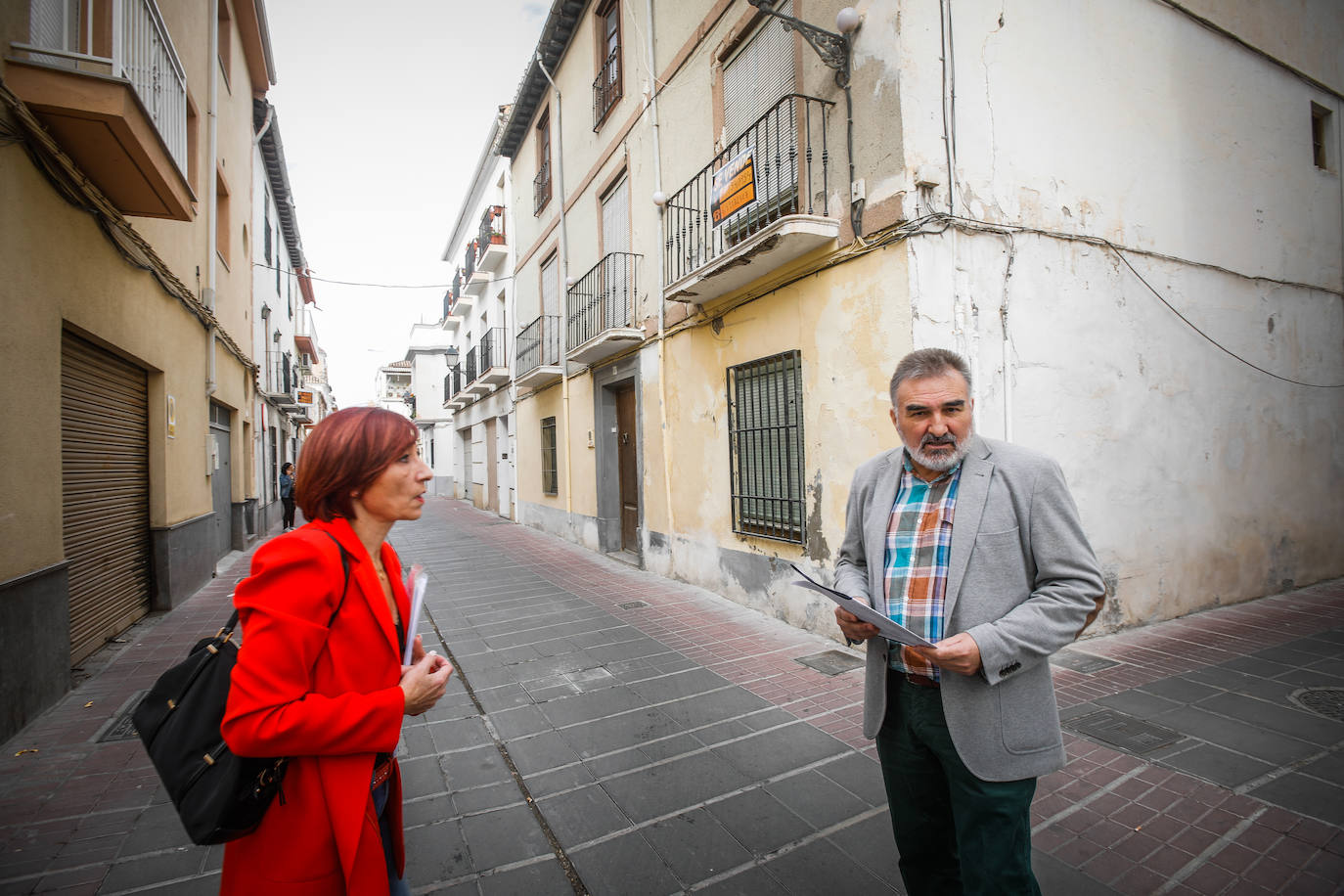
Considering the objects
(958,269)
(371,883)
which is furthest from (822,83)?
Result: (371,883)

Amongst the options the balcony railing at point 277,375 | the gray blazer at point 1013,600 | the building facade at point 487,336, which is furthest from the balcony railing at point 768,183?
the balcony railing at point 277,375

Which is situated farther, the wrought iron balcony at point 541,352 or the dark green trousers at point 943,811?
the wrought iron balcony at point 541,352

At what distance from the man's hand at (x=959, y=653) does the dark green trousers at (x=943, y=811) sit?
0.23 m

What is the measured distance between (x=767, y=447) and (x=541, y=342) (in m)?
8.21

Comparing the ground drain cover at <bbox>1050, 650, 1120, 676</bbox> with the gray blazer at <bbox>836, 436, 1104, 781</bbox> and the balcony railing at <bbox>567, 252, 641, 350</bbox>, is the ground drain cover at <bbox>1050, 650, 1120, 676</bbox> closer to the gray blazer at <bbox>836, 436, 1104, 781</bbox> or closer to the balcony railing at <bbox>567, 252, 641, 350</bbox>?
the gray blazer at <bbox>836, 436, 1104, 781</bbox>

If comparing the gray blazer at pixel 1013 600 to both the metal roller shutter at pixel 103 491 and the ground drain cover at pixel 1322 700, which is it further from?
the metal roller shutter at pixel 103 491

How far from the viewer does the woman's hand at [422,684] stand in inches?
58.5

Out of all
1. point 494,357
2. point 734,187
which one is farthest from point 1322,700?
point 494,357

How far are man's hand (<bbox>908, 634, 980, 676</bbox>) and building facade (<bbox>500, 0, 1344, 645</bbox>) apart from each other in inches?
137

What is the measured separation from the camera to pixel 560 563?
993 cm

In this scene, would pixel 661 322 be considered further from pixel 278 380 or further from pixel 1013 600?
pixel 278 380

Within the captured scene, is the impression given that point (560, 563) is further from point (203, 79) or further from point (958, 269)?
point (203, 79)

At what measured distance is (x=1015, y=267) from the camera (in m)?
5.09

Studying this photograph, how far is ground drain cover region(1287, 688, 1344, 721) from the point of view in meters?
3.75
